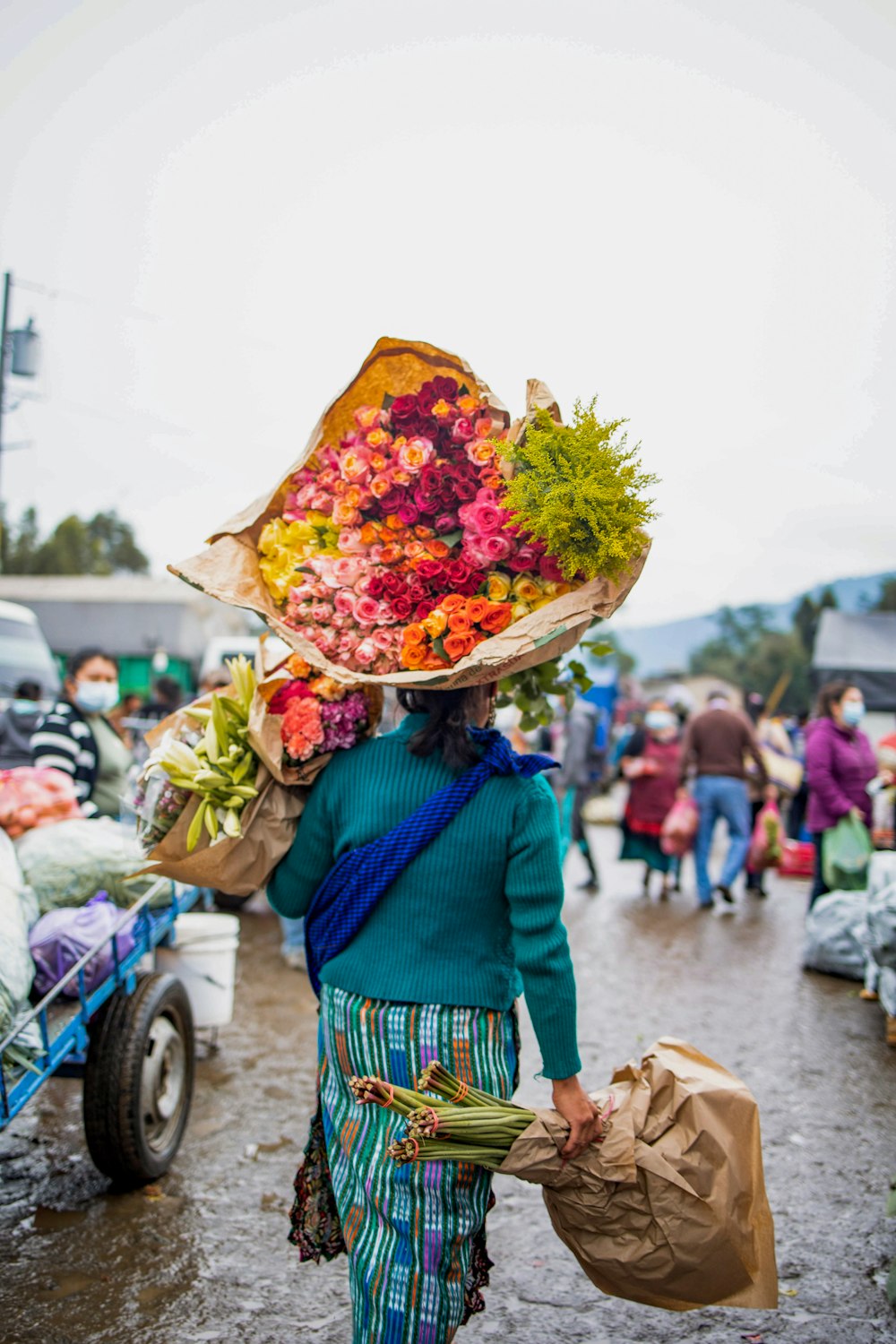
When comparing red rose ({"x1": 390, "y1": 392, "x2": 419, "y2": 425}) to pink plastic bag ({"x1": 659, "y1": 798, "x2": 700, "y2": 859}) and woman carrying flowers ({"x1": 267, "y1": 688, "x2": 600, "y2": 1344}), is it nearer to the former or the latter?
woman carrying flowers ({"x1": 267, "y1": 688, "x2": 600, "y2": 1344})

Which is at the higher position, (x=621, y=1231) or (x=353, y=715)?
(x=353, y=715)

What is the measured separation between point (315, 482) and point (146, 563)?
54.7 metres

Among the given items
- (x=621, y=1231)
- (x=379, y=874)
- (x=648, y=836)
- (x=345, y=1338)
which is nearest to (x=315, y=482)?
(x=379, y=874)

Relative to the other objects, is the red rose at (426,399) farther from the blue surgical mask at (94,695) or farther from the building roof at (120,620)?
the building roof at (120,620)

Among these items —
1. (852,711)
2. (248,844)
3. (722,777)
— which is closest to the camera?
(248,844)

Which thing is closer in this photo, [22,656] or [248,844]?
[248,844]

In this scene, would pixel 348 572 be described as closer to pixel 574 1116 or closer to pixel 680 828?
pixel 574 1116

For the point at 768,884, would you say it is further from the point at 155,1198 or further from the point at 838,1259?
the point at 155,1198

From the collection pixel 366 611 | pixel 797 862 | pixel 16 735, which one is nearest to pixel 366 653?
pixel 366 611

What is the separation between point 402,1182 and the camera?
2102 mm

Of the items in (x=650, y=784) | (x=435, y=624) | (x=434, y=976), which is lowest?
(x=650, y=784)

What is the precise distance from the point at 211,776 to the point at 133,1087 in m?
1.76

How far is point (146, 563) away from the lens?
54562 mm

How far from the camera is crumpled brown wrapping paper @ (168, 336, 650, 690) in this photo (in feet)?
6.98
